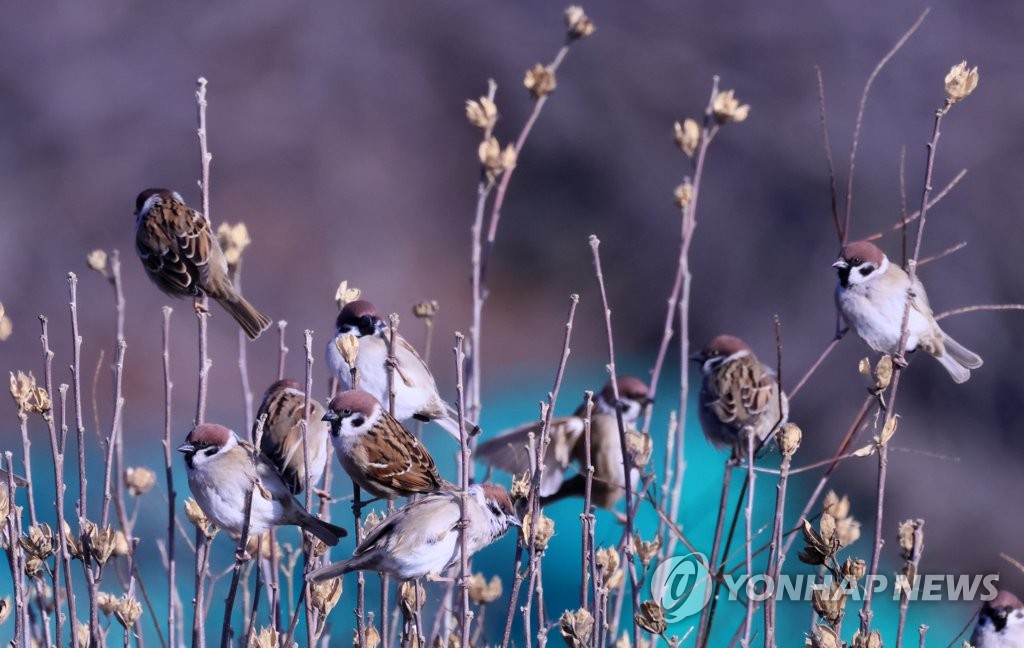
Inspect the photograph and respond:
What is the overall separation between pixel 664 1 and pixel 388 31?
1261mm

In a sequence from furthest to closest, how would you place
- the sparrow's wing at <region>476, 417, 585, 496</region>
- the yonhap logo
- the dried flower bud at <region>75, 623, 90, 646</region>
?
the sparrow's wing at <region>476, 417, 585, 496</region> → the yonhap logo → the dried flower bud at <region>75, 623, 90, 646</region>

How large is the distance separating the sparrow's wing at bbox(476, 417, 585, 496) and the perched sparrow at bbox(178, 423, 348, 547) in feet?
2.53

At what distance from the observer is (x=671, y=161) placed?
5.17 metres

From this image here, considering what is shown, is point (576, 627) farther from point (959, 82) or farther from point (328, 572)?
point (959, 82)

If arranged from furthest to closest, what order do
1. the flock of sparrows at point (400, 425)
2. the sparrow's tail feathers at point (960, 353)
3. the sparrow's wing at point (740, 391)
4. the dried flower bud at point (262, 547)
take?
the sparrow's wing at point (740, 391) → the sparrow's tail feathers at point (960, 353) → the dried flower bud at point (262, 547) → the flock of sparrows at point (400, 425)

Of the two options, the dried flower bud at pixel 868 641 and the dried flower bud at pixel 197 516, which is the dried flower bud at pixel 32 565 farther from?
the dried flower bud at pixel 868 641

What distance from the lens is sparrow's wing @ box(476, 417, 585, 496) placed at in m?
2.68

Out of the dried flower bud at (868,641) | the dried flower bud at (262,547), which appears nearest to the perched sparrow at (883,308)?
the dried flower bud at (868,641)

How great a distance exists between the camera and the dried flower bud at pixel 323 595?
5.31 ft

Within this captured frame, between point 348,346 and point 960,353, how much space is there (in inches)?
50.1

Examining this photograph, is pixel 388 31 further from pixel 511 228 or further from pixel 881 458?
pixel 881 458

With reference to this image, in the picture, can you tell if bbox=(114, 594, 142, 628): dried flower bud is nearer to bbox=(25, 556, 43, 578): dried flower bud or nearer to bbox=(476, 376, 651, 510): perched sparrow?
bbox=(25, 556, 43, 578): dried flower bud

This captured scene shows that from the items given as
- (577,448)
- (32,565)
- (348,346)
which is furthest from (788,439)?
(577,448)

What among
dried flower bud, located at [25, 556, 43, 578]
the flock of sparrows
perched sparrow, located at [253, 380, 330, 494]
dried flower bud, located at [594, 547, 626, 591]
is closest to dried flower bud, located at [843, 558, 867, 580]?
the flock of sparrows
